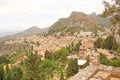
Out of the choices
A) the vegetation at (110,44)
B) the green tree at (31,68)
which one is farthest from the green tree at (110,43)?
the green tree at (31,68)

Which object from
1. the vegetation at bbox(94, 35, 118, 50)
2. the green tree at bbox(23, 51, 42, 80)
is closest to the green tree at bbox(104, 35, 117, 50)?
the vegetation at bbox(94, 35, 118, 50)

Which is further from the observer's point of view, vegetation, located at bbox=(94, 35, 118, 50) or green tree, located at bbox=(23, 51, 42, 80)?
vegetation, located at bbox=(94, 35, 118, 50)

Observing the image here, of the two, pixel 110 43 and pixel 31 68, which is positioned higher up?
pixel 110 43

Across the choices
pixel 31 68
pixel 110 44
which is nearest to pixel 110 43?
pixel 110 44

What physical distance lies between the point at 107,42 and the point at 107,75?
4368 centimetres

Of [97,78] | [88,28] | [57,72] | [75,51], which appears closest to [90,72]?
[97,78]

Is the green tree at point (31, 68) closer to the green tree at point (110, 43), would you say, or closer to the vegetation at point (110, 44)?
the vegetation at point (110, 44)

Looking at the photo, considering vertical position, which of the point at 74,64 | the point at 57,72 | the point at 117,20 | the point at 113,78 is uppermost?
the point at 117,20

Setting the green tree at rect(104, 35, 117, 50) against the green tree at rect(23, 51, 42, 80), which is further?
the green tree at rect(104, 35, 117, 50)

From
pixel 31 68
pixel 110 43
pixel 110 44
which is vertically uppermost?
pixel 110 43

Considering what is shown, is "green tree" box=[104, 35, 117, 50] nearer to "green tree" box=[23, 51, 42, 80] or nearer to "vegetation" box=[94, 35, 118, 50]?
"vegetation" box=[94, 35, 118, 50]

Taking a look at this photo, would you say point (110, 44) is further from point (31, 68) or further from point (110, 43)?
point (31, 68)

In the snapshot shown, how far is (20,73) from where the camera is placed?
41375 millimetres

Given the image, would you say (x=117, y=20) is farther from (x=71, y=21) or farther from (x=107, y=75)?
(x=71, y=21)
